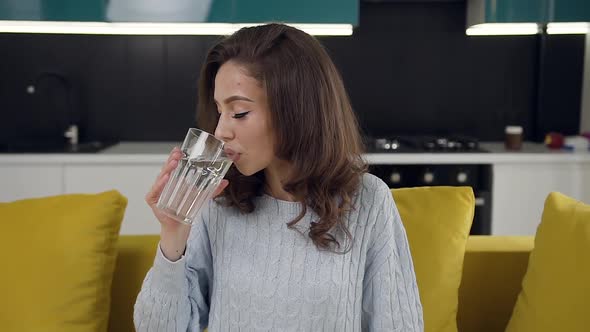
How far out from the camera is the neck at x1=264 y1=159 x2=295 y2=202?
1.29 metres

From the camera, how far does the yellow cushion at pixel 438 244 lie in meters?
1.68

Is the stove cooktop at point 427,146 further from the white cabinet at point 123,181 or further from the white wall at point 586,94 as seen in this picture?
the white cabinet at point 123,181

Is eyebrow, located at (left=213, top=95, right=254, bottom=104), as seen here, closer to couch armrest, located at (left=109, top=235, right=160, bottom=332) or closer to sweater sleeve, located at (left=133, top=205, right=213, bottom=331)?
sweater sleeve, located at (left=133, top=205, right=213, bottom=331)

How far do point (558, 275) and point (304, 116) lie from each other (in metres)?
0.77

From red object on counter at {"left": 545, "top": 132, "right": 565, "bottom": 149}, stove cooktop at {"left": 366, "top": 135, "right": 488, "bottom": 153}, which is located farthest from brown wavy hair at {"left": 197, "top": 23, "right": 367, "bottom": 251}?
red object on counter at {"left": 545, "top": 132, "right": 565, "bottom": 149}

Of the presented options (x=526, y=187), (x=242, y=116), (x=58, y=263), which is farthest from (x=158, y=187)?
(x=526, y=187)

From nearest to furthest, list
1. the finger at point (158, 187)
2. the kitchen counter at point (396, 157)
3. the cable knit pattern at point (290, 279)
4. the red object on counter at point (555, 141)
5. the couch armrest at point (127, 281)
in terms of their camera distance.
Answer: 1. the finger at point (158, 187)
2. the cable knit pattern at point (290, 279)
3. the couch armrest at point (127, 281)
4. the kitchen counter at point (396, 157)
5. the red object on counter at point (555, 141)

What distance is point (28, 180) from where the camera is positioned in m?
3.12

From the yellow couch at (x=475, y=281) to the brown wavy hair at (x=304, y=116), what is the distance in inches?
24.4

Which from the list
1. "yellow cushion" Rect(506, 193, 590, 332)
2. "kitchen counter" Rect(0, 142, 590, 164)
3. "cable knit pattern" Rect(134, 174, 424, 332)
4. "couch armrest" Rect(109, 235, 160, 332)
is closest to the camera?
"cable knit pattern" Rect(134, 174, 424, 332)

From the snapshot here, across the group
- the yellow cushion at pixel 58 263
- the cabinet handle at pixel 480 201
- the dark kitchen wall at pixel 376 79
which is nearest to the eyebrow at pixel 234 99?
the yellow cushion at pixel 58 263

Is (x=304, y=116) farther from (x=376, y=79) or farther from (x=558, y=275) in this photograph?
(x=376, y=79)

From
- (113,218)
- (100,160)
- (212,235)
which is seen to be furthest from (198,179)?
(100,160)

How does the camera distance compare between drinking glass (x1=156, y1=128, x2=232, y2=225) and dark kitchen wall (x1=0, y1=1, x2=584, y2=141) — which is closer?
drinking glass (x1=156, y1=128, x2=232, y2=225)
